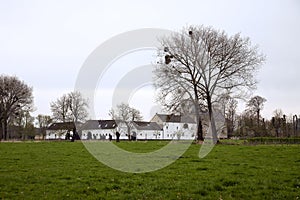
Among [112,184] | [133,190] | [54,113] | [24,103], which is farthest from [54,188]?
[54,113]

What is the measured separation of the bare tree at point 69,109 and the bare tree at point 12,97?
785cm

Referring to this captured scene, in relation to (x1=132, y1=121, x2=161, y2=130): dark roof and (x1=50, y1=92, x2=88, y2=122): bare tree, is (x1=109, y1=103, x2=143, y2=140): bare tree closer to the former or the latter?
(x1=50, y1=92, x2=88, y2=122): bare tree

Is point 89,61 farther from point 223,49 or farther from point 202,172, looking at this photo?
point 223,49

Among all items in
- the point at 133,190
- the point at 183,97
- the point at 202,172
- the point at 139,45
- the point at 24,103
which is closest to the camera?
the point at 133,190

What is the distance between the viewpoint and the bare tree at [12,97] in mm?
67000

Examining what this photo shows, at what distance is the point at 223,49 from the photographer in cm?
4025

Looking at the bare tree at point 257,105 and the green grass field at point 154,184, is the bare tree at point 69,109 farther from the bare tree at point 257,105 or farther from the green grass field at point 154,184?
the green grass field at point 154,184

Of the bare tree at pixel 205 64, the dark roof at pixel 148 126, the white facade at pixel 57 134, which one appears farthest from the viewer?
the dark roof at pixel 148 126

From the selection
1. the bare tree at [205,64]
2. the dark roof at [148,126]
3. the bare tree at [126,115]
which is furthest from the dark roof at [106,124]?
the bare tree at [205,64]

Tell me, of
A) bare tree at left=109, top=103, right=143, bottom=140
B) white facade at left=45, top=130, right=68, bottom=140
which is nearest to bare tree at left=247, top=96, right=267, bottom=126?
bare tree at left=109, top=103, right=143, bottom=140

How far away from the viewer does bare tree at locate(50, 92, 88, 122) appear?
245 ft

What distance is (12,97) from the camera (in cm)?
6838

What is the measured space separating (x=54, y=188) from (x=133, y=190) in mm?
2443

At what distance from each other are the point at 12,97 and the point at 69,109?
43.3ft
